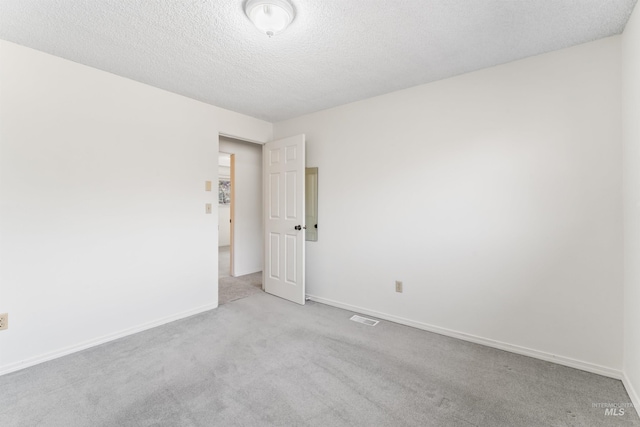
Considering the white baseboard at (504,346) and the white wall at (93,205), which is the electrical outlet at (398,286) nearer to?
the white baseboard at (504,346)

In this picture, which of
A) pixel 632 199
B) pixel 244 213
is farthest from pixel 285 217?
pixel 632 199

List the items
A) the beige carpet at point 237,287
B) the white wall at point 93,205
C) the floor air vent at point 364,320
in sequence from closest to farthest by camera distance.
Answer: the white wall at point 93,205
the floor air vent at point 364,320
the beige carpet at point 237,287

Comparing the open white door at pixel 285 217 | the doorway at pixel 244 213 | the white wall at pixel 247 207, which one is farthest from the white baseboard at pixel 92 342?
the white wall at pixel 247 207

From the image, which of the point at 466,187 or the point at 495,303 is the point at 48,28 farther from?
the point at 495,303

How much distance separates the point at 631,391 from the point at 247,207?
4672mm

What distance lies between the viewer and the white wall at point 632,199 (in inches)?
65.9

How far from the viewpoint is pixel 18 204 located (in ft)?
6.89

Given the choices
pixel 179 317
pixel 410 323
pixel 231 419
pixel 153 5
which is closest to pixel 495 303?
pixel 410 323

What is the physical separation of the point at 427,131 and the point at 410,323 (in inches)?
75.3

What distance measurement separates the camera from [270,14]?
166 cm

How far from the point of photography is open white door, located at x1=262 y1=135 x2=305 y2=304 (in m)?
3.47

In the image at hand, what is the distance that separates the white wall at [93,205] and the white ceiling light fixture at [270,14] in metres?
1.70

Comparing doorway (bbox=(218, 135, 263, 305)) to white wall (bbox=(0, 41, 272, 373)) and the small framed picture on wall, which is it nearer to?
white wall (bbox=(0, 41, 272, 373))

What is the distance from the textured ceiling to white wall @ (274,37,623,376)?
293 mm
